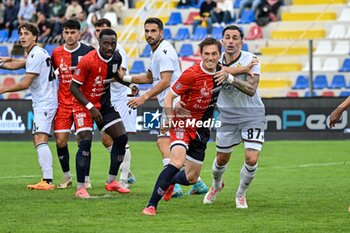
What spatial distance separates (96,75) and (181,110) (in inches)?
80.0

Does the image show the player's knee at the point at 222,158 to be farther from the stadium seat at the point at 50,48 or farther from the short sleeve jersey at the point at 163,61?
the stadium seat at the point at 50,48

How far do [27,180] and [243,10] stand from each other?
1550cm

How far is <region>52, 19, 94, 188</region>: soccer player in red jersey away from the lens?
1552 centimetres

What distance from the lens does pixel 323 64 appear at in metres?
28.6

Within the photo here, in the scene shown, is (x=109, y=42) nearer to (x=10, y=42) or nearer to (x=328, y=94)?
(x=328, y=94)

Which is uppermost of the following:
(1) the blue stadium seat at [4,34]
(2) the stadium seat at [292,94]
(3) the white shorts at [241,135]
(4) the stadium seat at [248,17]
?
(3) the white shorts at [241,135]

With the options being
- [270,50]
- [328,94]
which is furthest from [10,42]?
[328,94]

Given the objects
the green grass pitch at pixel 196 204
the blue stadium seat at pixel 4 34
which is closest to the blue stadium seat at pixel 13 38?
the blue stadium seat at pixel 4 34

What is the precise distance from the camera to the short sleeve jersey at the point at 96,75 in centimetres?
1391

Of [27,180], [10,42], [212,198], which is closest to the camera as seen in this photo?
[212,198]

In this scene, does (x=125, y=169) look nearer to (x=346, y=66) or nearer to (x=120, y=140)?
(x=120, y=140)

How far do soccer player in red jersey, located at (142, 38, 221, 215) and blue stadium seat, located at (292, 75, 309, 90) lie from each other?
1439cm

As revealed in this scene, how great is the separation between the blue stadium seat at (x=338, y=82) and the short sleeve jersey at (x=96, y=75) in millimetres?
13570

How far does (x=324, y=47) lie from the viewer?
94.4ft
